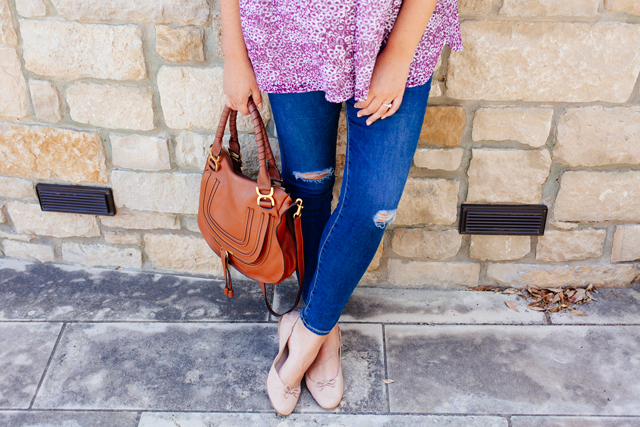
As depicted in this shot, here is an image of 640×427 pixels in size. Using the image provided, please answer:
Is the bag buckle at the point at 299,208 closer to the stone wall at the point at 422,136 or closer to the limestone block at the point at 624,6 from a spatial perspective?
the stone wall at the point at 422,136

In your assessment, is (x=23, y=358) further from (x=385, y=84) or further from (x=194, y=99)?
(x=385, y=84)

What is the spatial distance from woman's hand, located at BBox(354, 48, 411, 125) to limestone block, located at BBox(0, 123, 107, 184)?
1183 millimetres

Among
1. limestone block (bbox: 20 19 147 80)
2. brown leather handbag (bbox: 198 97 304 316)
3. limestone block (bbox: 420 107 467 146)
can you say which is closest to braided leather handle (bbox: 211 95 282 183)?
brown leather handbag (bbox: 198 97 304 316)

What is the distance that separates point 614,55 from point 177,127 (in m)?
1.49

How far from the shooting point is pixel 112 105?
1.85m

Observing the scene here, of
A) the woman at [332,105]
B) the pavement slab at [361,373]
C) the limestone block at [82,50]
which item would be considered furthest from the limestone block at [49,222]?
the pavement slab at [361,373]

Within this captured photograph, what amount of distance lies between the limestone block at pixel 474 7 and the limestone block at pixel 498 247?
804mm

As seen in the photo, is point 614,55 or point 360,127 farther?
point 614,55

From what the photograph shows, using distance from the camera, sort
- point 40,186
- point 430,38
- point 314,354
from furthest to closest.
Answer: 1. point 40,186
2. point 314,354
3. point 430,38

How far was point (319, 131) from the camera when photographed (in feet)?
4.65

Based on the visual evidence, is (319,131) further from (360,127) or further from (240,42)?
(240,42)

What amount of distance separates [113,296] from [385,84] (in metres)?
1.41

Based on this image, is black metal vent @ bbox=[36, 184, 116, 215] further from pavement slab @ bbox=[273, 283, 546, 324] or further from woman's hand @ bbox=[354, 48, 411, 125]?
woman's hand @ bbox=[354, 48, 411, 125]

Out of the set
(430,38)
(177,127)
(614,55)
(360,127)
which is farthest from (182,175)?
(614,55)
